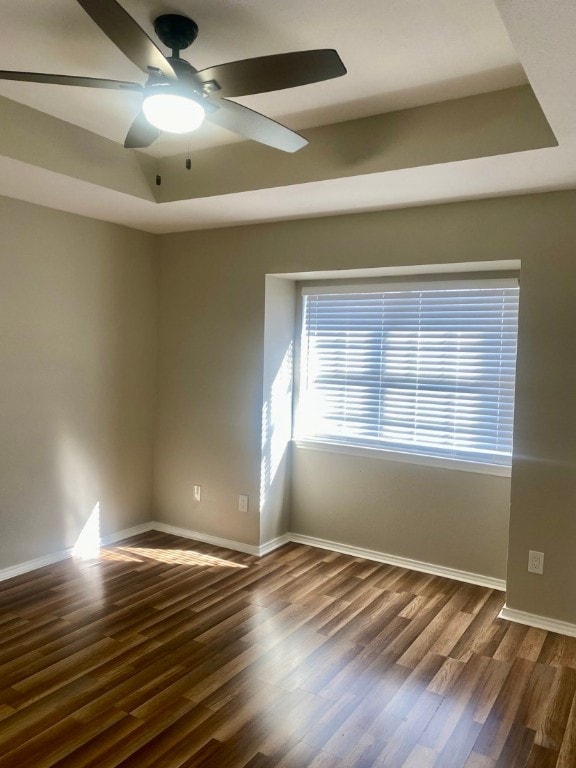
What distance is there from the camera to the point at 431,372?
395cm

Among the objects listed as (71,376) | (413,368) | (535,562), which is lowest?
(535,562)

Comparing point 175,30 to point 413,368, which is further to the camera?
point 413,368

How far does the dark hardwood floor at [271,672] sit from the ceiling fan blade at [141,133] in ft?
7.69

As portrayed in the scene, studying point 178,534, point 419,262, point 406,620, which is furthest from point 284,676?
point 419,262

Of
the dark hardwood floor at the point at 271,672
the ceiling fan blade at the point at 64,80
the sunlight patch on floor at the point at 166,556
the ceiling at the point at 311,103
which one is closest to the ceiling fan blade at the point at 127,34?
the ceiling fan blade at the point at 64,80

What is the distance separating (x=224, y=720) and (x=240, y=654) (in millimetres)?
515

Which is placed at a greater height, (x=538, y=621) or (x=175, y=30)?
(x=175, y=30)

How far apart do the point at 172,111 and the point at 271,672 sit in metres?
2.39

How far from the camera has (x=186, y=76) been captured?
75.4 inches

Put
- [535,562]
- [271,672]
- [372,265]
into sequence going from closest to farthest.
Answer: [271,672]
[535,562]
[372,265]

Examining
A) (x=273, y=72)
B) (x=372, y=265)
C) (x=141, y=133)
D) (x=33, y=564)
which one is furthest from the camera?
(x=33, y=564)

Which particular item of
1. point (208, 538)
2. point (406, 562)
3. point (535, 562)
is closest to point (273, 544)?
point (208, 538)

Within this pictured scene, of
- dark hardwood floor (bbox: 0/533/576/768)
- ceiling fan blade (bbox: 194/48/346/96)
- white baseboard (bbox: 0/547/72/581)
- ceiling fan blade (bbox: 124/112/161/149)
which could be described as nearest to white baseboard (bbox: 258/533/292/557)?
dark hardwood floor (bbox: 0/533/576/768)

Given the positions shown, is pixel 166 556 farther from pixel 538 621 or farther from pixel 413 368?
pixel 538 621
